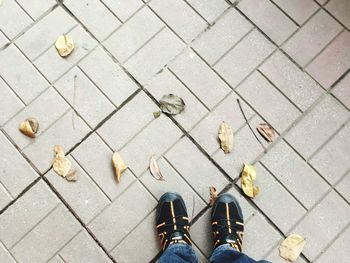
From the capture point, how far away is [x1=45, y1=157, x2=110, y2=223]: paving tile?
2570 millimetres

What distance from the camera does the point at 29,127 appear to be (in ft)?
8.70

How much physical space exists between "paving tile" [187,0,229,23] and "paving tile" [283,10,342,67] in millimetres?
452

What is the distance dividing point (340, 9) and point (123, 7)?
4.36ft

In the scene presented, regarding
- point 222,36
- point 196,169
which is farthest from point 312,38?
point 196,169

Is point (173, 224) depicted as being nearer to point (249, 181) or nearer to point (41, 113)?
point (249, 181)

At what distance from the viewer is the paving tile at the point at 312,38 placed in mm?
2789

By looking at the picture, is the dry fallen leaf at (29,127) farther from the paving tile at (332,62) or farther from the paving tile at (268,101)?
the paving tile at (332,62)

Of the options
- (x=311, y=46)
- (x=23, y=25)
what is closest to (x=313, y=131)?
(x=311, y=46)

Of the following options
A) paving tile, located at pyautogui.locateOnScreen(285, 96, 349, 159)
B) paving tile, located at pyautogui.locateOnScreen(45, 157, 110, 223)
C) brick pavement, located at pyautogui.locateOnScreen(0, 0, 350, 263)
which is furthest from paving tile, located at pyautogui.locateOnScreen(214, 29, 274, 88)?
paving tile, located at pyautogui.locateOnScreen(45, 157, 110, 223)

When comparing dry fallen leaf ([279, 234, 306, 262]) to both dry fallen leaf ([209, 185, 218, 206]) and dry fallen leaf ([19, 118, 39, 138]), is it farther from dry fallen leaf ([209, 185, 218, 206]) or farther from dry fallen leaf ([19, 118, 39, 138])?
dry fallen leaf ([19, 118, 39, 138])

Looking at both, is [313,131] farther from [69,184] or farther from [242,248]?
[69,184]

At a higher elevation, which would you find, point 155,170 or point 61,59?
point 61,59

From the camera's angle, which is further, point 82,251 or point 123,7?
point 123,7

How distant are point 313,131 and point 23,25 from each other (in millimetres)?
1838
